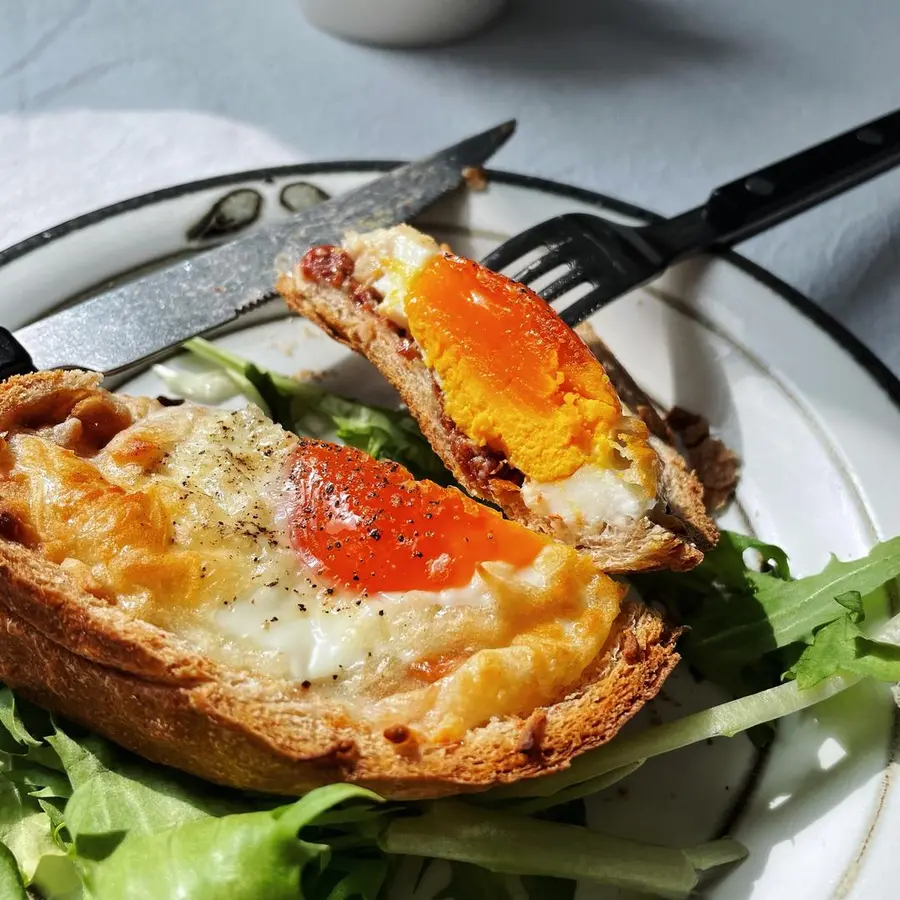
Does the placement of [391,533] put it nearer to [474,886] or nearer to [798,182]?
[474,886]

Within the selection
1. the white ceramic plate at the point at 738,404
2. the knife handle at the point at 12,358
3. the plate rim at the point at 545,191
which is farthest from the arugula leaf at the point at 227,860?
the plate rim at the point at 545,191

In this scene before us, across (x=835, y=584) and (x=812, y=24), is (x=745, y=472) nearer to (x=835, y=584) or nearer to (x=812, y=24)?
(x=835, y=584)

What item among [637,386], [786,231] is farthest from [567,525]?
[786,231]

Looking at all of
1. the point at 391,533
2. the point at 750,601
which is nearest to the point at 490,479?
the point at 391,533

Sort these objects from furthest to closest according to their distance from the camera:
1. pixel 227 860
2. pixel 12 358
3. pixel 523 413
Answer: pixel 12 358 < pixel 523 413 < pixel 227 860

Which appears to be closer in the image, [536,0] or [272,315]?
[272,315]

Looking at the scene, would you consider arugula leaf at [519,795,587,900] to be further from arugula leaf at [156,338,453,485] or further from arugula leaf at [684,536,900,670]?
arugula leaf at [156,338,453,485]

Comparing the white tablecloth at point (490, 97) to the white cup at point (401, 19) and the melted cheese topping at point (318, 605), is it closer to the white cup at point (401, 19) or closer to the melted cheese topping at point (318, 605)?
the white cup at point (401, 19)
